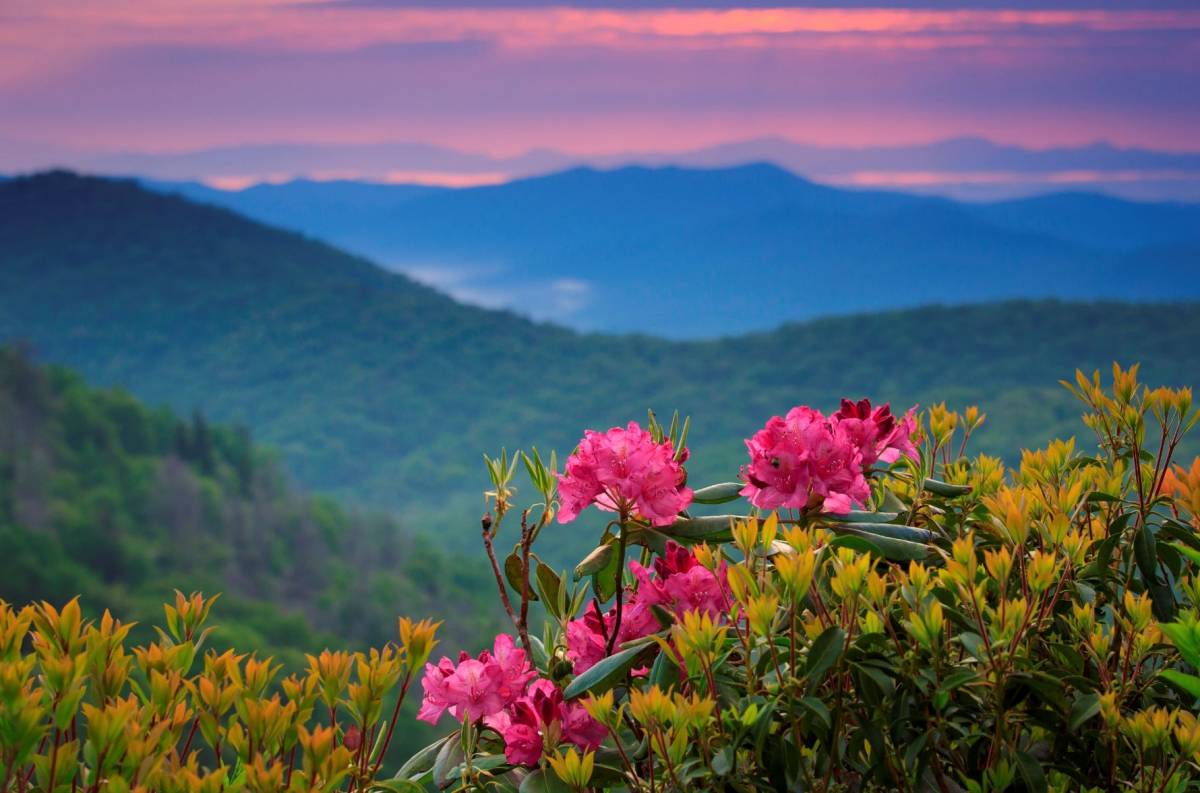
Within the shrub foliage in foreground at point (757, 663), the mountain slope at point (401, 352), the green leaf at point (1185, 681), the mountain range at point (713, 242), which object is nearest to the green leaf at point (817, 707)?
the shrub foliage in foreground at point (757, 663)

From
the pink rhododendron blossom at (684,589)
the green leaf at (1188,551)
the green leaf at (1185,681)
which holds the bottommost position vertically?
the green leaf at (1185,681)

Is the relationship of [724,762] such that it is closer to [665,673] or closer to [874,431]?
[665,673]

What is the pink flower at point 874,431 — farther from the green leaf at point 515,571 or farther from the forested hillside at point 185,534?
the forested hillside at point 185,534

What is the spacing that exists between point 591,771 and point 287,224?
85.9 m

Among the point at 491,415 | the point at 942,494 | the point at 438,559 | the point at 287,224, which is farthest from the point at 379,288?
the point at 942,494

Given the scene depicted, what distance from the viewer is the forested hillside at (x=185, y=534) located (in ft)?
124

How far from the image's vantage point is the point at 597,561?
122 cm

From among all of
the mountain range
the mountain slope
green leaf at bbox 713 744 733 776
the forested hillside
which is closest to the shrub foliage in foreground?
green leaf at bbox 713 744 733 776

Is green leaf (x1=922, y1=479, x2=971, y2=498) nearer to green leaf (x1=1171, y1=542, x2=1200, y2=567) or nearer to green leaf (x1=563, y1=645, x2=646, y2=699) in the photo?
green leaf (x1=1171, y1=542, x2=1200, y2=567)

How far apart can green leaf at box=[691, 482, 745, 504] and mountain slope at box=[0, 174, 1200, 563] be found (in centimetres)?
5198

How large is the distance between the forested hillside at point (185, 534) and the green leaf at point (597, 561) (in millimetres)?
35306

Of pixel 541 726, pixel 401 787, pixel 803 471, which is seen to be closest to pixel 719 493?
pixel 803 471

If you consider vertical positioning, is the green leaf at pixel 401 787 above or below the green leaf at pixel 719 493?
below

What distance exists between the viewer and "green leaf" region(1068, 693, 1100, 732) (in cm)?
101
